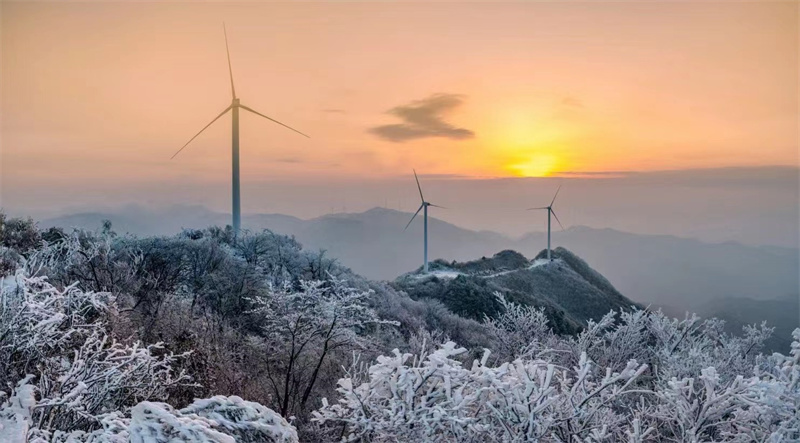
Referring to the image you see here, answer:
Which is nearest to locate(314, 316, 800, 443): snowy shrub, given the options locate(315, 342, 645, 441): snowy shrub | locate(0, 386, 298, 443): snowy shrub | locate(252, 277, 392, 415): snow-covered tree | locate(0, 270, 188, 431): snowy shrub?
locate(315, 342, 645, 441): snowy shrub

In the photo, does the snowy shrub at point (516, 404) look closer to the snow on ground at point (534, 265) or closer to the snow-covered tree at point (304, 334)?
the snow-covered tree at point (304, 334)

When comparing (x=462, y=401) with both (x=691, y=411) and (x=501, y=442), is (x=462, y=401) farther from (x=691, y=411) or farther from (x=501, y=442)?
(x=691, y=411)

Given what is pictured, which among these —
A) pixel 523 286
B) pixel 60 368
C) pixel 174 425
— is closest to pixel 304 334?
pixel 60 368

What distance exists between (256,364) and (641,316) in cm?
1228

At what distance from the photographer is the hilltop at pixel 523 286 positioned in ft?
154

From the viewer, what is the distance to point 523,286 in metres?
62.1

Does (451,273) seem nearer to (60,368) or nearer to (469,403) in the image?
(60,368)

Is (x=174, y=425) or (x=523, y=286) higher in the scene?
(x=174, y=425)

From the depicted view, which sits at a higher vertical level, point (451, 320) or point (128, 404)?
point (128, 404)

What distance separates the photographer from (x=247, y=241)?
33.2 m

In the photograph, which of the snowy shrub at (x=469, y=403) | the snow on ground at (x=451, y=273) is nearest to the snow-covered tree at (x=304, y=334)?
the snowy shrub at (x=469, y=403)

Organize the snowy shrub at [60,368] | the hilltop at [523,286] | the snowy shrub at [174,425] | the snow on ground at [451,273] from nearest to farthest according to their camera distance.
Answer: the snowy shrub at [174,425] < the snowy shrub at [60,368] < the hilltop at [523,286] < the snow on ground at [451,273]

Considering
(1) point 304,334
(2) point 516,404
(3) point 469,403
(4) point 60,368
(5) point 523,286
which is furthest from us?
(5) point 523,286

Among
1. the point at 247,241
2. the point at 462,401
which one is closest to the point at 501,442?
the point at 462,401
